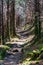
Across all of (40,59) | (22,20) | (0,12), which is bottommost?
(22,20)

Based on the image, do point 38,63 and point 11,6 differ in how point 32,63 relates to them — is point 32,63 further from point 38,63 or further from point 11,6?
point 11,6

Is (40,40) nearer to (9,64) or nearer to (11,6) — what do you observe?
(9,64)

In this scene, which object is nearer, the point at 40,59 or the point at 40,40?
the point at 40,59

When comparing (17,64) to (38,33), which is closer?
(17,64)

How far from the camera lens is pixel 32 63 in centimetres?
1363

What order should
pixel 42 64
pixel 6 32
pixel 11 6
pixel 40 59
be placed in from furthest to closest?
pixel 11 6 → pixel 6 32 → pixel 40 59 → pixel 42 64

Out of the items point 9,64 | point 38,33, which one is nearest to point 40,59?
point 9,64

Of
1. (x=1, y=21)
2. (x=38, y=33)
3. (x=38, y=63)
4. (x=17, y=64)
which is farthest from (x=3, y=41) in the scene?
(x=38, y=63)

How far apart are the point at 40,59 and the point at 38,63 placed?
0.87 meters

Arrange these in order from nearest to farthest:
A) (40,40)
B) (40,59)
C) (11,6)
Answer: (40,59) → (40,40) → (11,6)

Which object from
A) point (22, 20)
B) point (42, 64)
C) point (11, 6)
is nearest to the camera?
point (42, 64)

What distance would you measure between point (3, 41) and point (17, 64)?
11246 millimetres

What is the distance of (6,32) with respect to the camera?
97.1ft

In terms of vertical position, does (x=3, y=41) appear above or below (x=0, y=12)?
below
